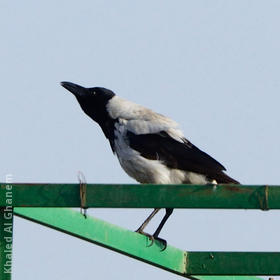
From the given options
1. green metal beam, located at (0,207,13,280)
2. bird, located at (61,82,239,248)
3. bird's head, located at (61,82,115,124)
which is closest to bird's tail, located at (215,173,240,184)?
bird, located at (61,82,239,248)

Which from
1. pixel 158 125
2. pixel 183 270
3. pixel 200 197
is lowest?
pixel 183 270

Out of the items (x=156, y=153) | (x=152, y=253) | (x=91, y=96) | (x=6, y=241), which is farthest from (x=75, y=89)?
(x=6, y=241)

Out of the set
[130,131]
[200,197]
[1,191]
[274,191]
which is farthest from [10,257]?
[130,131]

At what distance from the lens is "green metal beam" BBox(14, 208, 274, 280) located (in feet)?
17.0

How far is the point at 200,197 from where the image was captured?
509cm

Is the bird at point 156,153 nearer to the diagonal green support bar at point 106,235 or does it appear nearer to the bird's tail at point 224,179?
the bird's tail at point 224,179

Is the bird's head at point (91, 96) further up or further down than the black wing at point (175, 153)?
further up

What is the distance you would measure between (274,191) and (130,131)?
3.67m

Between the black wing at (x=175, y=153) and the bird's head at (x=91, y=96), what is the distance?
102 cm

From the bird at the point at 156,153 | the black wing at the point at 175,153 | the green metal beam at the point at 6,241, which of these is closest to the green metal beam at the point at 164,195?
the green metal beam at the point at 6,241

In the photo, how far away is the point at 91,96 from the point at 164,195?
15.4 ft

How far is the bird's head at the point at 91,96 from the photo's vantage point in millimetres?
9562

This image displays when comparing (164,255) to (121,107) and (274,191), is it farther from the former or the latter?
(121,107)

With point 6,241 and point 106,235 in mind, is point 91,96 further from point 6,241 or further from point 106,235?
point 6,241
